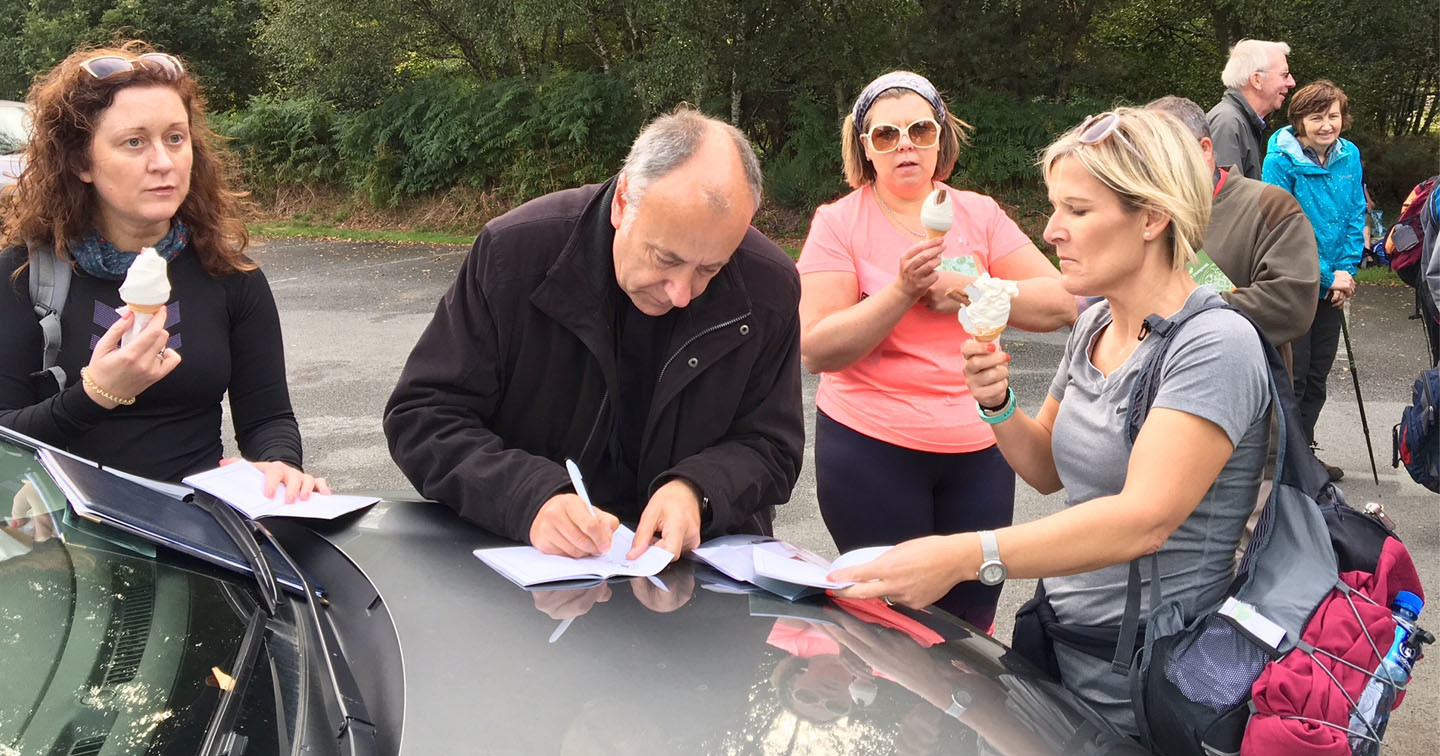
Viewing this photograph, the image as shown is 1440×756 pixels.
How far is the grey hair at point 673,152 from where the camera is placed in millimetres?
Answer: 2279

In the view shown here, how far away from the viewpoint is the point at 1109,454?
6.88 feet

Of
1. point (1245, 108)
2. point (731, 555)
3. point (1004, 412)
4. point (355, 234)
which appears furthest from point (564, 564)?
point (355, 234)

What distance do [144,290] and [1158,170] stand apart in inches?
81.3

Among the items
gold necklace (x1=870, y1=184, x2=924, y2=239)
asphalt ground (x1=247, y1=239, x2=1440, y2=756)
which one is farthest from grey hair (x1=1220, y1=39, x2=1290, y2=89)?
gold necklace (x1=870, y1=184, x2=924, y2=239)

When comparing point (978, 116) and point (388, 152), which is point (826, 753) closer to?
point (978, 116)

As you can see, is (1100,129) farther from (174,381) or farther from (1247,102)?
(1247,102)

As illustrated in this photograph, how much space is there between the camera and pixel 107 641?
168cm

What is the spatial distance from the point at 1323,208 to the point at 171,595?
5961mm

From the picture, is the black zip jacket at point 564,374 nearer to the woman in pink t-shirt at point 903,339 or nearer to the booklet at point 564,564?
the booklet at point 564,564

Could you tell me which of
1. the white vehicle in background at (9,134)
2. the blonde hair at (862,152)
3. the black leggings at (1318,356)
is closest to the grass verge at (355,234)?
the white vehicle in background at (9,134)

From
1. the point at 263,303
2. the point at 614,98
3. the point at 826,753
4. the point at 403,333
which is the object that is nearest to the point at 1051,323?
Result: the point at 826,753

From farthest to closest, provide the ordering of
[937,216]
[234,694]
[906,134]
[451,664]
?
1. [906,134]
2. [937,216]
3. [451,664]
4. [234,694]

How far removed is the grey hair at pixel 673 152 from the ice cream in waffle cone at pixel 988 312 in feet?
1.70

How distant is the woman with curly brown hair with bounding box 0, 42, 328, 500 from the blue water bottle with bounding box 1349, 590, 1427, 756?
2059 mm
